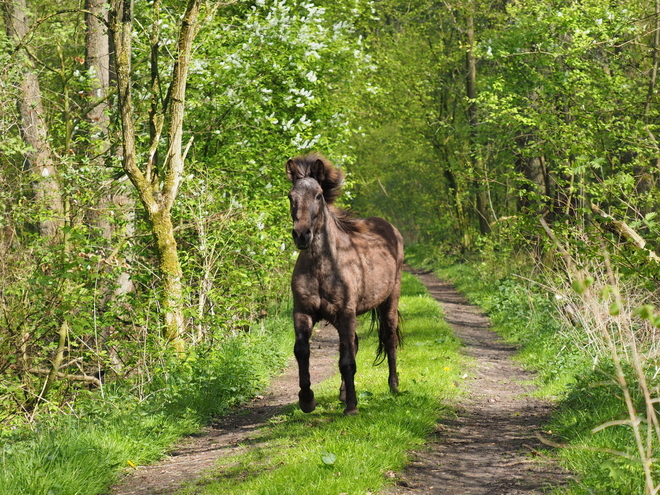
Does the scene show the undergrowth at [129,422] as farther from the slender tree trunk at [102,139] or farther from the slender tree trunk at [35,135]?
the slender tree trunk at [35,135]

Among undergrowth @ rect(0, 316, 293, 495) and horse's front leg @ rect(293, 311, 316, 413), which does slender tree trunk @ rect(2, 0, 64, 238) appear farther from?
horse's front leg @ rect(293, 311, 316, 413)

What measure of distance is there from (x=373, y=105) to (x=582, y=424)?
1997 centimetres

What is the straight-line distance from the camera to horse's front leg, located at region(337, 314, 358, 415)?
7.90 metres

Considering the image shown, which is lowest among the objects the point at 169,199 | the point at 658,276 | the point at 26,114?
the point at 658,276

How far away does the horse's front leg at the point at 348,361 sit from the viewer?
7902mm

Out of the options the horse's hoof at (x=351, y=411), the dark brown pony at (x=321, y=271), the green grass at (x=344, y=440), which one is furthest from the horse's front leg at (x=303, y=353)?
the horse's hoof at (x=351, y=411)

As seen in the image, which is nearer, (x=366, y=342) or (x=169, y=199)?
(x=169, y=199)

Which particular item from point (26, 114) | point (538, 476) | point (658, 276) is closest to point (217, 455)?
point (538, 476)

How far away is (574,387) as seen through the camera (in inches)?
334

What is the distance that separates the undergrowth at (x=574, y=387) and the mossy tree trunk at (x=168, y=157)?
181 inches

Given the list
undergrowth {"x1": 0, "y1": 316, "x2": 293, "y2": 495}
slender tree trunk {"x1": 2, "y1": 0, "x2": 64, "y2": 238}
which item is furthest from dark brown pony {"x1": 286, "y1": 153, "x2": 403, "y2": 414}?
slender tree trunk {"x1": 2, "y1": 0, "x2": 64, "y2": 238}

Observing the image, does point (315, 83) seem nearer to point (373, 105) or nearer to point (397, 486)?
point (373, 105)

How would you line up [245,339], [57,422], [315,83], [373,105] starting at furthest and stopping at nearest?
[373,105] < [315,83] < [245,339] < [57,422]

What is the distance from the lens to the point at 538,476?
6016 mm
